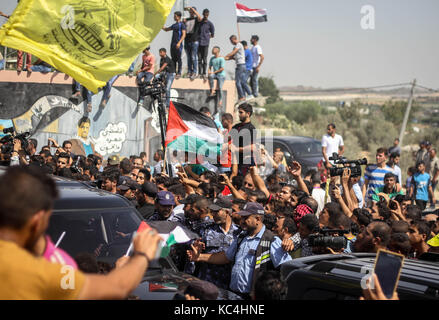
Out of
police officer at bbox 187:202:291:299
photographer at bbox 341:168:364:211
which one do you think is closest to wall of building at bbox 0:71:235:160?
photographer at bbox 341:168:364:211

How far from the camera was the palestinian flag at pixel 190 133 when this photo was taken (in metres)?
9.48

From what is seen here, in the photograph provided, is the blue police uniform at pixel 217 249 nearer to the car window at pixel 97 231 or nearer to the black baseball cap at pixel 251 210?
the black baseball cap at pixel 251 210

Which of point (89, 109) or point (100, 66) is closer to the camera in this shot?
point (100, 66)

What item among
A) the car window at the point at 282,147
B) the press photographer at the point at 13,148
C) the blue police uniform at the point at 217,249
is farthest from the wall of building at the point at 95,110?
the blue police uniform at the point at 217,249

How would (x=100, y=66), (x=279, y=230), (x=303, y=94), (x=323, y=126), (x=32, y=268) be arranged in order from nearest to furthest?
(x=32, y=268)
(x=279, y=230)
(x=100, y=66)
(x=323, y=126)
(x=303, y=94)

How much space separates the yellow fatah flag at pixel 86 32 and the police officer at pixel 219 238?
224 centimetres

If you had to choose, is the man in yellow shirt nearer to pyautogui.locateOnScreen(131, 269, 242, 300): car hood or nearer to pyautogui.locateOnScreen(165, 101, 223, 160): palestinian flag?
pyautogui.locateOnScreen(131, 269, 242, 300): car hood

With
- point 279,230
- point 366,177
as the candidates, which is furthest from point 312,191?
point 279,230

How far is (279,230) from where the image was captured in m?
6.15

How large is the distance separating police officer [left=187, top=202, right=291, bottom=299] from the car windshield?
955 cm

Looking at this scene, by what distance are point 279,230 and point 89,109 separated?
39.0 feet

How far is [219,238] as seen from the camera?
19.4 ft

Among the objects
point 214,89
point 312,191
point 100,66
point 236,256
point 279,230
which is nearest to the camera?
point 236,256
